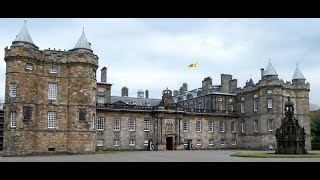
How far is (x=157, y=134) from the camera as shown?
48719mm

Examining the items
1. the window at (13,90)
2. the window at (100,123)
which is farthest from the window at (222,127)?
the window at (13,90)

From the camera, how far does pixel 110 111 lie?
150ft

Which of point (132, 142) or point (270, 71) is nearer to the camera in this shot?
point (132, 142)

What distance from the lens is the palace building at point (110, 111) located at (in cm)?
3509

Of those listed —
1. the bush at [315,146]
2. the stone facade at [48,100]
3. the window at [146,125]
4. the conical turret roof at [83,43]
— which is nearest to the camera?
the stone facade at [48,100]

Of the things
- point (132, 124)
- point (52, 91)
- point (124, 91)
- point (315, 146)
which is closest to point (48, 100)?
point (52, 91)

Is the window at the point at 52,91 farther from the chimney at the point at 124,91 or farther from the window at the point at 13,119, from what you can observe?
the chimney at the point at 124,91

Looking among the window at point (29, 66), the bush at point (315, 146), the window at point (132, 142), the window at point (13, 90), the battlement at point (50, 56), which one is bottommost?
the bush at point (315, 146)

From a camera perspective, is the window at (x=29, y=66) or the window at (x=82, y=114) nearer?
the window at (x=29, y=66)

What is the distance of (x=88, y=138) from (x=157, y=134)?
13.2 m

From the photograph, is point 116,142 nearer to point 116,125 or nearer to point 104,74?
point 116,125
